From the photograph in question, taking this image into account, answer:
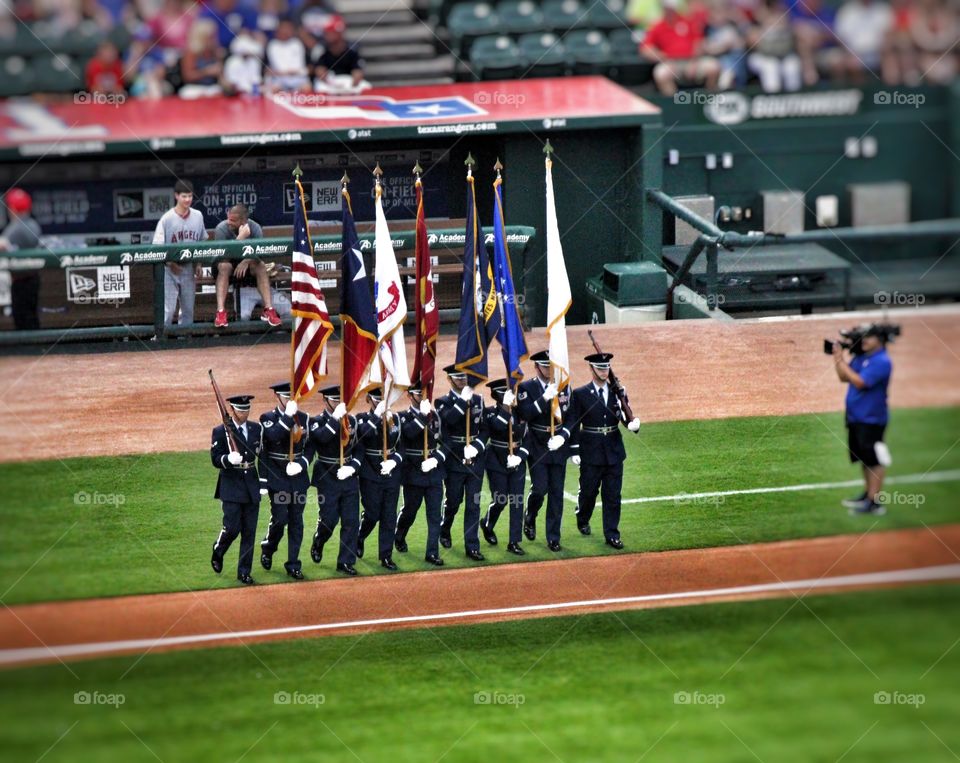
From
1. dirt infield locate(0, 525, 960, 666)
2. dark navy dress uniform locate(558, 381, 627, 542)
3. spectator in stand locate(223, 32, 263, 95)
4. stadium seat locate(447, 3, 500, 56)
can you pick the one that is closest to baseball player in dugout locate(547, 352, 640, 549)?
dark navy dress uniform locate(558, 381, 627, 542)

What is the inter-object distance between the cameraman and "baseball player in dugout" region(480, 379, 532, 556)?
241 cm

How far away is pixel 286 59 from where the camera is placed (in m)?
15.5

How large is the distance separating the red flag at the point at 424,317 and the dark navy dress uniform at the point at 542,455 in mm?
661

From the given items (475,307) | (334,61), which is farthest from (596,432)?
(334,61)

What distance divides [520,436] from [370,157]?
2.31 m

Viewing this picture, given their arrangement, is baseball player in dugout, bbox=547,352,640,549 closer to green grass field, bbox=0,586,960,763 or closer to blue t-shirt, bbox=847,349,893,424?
green grass field, bbox=0,586,960,763

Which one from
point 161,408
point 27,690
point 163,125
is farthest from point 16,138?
point 27,690

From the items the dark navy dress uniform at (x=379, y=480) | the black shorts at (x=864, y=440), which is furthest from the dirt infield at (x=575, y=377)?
the dark navy dress uniform at (x=379, y=480)

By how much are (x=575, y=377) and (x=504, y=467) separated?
822mm

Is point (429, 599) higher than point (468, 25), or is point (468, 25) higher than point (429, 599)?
point (468, 25)

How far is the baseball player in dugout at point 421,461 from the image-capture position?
11.4 meters

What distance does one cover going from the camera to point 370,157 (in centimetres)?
1187

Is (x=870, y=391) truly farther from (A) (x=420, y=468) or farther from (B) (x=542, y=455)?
(A) (x=420, y=468)

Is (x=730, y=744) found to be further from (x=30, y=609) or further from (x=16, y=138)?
(x=16, y=138)
